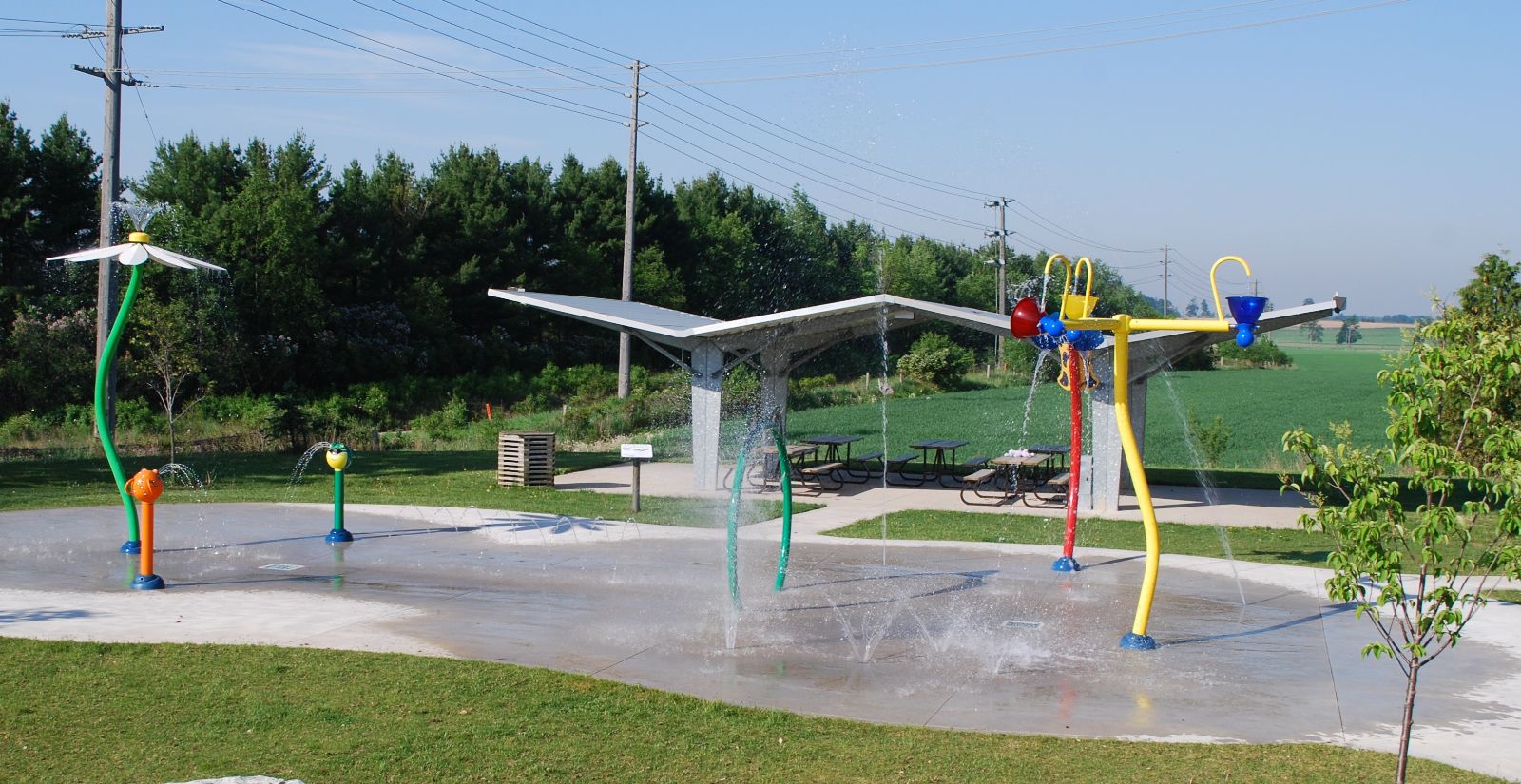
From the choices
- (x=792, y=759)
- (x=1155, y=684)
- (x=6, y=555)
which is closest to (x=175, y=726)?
(x=792, y=759)

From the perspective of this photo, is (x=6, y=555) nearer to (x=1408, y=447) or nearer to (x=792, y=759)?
(x=792, y=759)

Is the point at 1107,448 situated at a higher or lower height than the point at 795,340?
lower

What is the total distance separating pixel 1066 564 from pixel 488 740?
793cm

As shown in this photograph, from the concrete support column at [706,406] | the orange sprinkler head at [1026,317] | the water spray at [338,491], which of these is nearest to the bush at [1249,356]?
the concrete support column at [706,406]

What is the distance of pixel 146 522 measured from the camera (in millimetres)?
11180

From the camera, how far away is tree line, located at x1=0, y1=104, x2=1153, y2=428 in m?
33.4

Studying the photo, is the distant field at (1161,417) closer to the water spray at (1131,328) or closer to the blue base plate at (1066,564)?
the blue base plate at (1066,564)

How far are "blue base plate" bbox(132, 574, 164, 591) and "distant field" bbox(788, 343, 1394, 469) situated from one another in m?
14.5

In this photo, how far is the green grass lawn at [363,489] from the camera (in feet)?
56.4

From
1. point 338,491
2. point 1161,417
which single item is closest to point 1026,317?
point 338,491

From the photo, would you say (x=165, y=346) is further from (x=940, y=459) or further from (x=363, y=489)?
(x=940, y=459)

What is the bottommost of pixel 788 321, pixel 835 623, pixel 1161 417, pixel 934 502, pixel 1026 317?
pixel 835 623

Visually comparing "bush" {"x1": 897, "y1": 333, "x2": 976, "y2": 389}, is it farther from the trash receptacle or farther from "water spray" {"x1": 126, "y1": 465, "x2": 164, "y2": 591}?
"water spray" {"x1": 126, "y1": 465, "x2": 164, "y2": 591}

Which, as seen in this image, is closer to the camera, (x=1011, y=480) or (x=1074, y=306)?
(x=1074, y=306)
